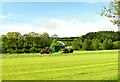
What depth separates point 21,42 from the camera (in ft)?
232

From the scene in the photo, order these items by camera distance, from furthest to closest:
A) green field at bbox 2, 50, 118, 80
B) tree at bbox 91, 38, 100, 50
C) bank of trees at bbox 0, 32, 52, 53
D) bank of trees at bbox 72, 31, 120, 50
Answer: tree at bbox 91, 38, 100, 50, bank of trees at bbox 72, 31, 120, 50, bank of trees at bbox 0, 32, 52, 53, green field at bbox 2, 50, 118, 80

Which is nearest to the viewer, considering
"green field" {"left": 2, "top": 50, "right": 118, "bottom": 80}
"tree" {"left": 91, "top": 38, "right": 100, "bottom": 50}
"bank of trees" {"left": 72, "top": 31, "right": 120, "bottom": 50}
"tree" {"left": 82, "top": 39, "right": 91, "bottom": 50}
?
"green field" {"left": 2, "top": 50, "right": 118, "bottom": 80}

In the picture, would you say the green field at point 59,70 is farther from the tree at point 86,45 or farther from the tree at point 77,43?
the tree at point 86,45

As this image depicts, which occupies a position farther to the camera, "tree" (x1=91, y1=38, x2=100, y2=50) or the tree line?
"tree" (x1=91, y1=38, x2=100, y2=50)

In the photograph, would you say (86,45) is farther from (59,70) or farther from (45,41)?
(59,70)

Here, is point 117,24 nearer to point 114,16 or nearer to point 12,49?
point 114,16

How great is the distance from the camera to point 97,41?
3364 inches

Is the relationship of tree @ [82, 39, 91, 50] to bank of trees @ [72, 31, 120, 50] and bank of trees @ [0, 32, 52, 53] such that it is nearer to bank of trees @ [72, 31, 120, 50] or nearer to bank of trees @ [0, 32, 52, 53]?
bank of trees @ [72, 31, 120, 50]

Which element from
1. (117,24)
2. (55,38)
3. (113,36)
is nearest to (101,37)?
(113,36)

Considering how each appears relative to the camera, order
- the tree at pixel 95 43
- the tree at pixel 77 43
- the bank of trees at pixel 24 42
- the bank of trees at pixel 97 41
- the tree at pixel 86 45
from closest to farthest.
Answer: the bank of trees at pixel 24 42, the tree at pixel 77 43, the bank of trees at pixel 97 41, the tree at pixel 86 45, the tree at pixel 95 43

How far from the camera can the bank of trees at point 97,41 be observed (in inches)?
3287

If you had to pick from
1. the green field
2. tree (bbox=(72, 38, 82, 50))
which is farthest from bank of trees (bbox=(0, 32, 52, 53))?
the green field

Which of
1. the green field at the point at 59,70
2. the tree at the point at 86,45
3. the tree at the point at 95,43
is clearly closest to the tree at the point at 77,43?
the tree at the point at 86,45

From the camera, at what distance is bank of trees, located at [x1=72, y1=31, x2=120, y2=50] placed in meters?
83.5
